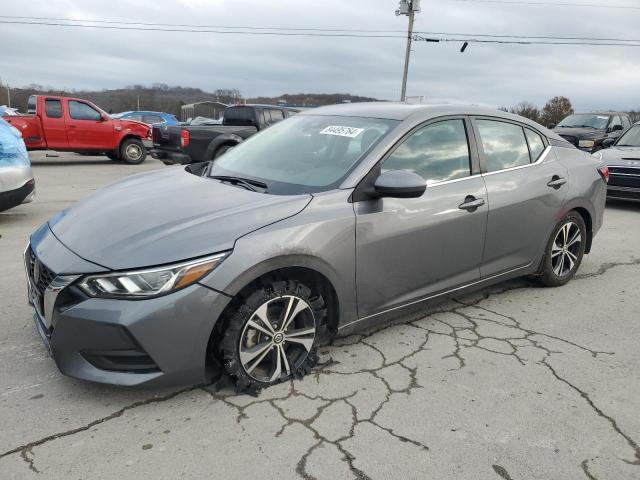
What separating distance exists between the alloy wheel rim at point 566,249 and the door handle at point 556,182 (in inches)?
15.3

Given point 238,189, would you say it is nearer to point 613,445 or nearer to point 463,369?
point 463,369

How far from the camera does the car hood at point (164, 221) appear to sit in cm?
256

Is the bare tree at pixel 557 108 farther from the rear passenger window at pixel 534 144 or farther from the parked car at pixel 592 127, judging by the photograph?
the rear passenger window at pixel 534 144

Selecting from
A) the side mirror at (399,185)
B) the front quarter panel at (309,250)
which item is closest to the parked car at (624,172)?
the side mirror at (399,185)

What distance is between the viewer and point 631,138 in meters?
9.72

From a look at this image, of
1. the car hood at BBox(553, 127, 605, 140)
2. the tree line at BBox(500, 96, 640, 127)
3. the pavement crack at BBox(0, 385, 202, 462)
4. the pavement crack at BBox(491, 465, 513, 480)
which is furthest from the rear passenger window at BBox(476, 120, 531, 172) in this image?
the tree line at BBox(500, 96, 640, 127)

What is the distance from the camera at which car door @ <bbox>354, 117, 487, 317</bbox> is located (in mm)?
3158

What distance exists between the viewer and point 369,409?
9.05 feet

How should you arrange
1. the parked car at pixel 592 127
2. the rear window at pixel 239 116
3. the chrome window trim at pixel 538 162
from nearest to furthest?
the chrome window trim at pixel 538 162, the rear window at pixel 239 116, the parked car at pixel 592 127

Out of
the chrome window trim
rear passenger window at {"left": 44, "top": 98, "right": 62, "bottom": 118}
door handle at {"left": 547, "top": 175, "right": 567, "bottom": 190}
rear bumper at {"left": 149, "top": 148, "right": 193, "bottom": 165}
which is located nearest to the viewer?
the chrome window trim

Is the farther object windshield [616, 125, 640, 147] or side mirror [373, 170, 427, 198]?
windshield [616, 125, 640, 147]

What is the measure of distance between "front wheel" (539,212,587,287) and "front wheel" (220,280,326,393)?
2.44 metres

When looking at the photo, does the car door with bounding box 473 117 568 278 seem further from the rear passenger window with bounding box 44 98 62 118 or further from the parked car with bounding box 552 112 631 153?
the rear passenger window with bounding box 44 98 62 118

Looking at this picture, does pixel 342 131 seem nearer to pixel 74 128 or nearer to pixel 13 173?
pixel 13 173
